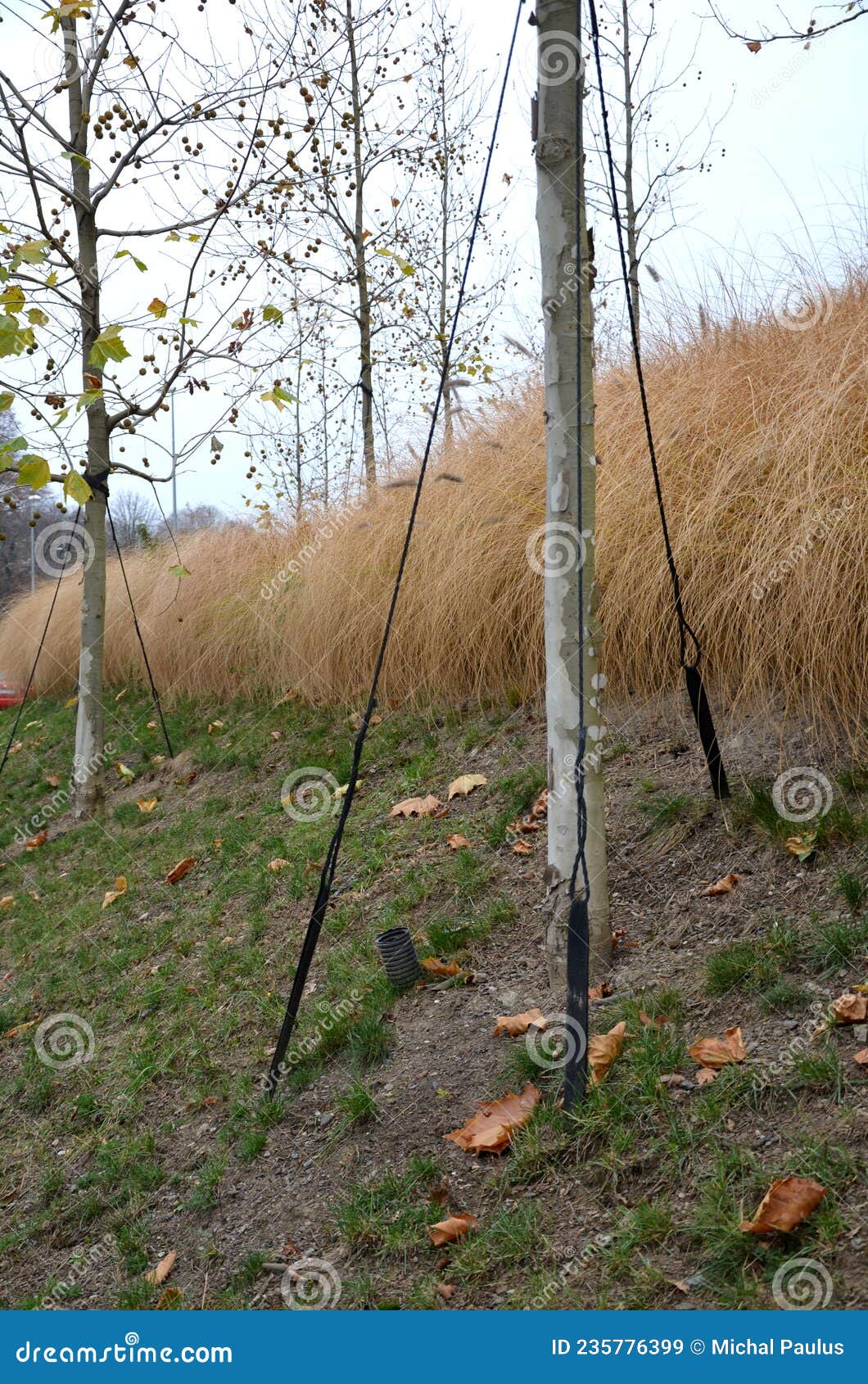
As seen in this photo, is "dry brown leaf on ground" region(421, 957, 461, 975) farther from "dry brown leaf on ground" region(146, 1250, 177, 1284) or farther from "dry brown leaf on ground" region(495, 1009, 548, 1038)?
"dry brown leaf on ground" region(146, 1250, 177, 1284)

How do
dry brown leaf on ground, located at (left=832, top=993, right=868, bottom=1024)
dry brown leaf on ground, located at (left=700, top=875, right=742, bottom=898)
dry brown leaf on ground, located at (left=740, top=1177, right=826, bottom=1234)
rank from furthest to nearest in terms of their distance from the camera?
dry brown leaf on ground, located at (left=700, top=875, right=742, bottom=898)
dry brown leaf on ground, located at (left=832, top=993, right=868, bottom=1024)
dry brown leaf on ground, located at (left=740, top=1177, right=826, bottom=1234)

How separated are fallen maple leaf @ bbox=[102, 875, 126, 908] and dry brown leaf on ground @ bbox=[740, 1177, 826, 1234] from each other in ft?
14.7

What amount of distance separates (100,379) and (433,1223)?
584 centimetres

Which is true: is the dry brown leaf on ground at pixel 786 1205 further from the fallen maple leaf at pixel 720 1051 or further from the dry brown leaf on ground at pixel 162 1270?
the dry brown leaf on ground at pixel 162 1270

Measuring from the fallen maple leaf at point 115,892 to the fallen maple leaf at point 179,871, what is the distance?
0.32 meters

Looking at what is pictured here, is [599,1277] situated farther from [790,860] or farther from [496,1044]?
[790,860]

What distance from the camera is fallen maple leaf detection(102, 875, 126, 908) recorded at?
231 inches

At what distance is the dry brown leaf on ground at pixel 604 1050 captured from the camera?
9.00 feet

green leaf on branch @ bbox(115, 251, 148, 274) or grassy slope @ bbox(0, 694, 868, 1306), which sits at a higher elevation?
green leaf on branch @ bbox(115, 251, 148, 274)

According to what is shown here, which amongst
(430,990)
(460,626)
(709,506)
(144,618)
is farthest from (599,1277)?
(144,618)

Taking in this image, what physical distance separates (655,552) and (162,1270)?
128 inches

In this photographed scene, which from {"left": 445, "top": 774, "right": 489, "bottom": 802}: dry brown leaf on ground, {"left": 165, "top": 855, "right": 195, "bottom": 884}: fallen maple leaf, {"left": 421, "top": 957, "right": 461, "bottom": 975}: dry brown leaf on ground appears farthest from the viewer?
{"left": 165, "top": 855, "right": 195, "bottom": 884}: fallen maple leaf

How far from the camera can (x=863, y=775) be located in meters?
3.52

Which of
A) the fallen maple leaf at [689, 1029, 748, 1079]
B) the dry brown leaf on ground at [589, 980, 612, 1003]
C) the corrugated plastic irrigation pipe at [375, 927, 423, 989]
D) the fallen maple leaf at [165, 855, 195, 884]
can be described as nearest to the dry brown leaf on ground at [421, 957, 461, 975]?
the corrugated plastic irrigation pipe at [375, 927, 423, 989]
